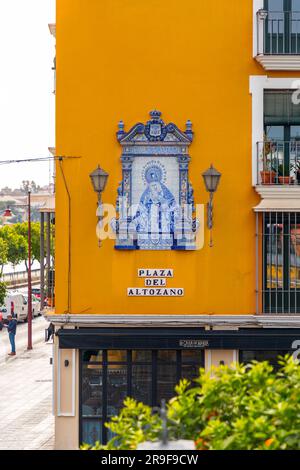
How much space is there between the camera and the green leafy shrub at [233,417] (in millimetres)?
9852

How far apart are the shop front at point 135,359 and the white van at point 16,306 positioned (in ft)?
107

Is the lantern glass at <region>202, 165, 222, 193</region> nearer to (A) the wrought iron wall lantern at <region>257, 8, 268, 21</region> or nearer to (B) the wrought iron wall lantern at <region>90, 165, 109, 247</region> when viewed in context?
(B) the wrought iron wall lantern at <region>90, 165, 109, 247</region>

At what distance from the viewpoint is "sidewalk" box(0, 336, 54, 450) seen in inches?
938

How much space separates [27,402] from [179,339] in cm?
1078

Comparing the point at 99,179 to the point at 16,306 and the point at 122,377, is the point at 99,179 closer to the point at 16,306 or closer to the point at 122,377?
the point at 122,377

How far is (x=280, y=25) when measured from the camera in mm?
20562

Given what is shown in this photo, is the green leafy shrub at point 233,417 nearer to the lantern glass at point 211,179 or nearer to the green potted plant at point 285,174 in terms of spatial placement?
the lantern glass at point 211,179

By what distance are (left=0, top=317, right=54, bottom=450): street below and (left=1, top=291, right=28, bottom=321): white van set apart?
411cm

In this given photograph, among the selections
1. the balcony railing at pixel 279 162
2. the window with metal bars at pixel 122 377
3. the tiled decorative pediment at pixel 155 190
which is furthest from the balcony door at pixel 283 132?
the window with metal bars at pixel 122 377

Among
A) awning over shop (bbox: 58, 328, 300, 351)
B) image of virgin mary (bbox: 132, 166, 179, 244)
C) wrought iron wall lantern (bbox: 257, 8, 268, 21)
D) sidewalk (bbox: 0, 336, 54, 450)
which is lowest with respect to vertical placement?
sidewalk (bbox: 0, 336, 54, 450)

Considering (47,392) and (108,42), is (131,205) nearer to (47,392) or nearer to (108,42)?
(108,42)

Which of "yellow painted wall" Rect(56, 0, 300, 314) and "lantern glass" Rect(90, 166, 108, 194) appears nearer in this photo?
"lantern glass" Rect(90, 166, 108, 194)

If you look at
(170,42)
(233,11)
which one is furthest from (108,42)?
(233,11)

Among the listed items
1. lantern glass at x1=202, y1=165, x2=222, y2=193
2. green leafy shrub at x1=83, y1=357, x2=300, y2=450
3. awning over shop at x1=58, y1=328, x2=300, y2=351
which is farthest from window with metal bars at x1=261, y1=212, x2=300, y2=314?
green leafy shrub at x1=83, y1=357, x2=300, y2=450
